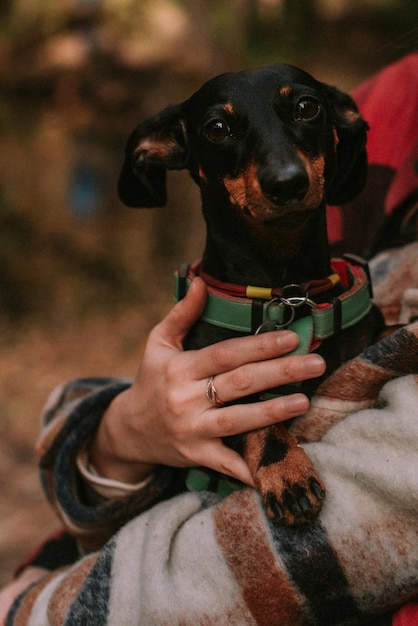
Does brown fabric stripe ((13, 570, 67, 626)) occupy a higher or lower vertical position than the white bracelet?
lower

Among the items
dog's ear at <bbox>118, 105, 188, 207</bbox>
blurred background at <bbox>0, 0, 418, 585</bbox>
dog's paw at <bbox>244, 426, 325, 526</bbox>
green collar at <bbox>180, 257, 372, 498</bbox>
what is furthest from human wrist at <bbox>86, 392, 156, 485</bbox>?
blurred background at <bbox>0, 0, 418, 585</bbox>

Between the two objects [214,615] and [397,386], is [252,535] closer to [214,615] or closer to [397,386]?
[214,615]

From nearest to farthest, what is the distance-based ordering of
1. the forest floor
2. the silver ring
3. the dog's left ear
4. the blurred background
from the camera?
the silver ring → the dog's left ear → the forest floor → the blurred background

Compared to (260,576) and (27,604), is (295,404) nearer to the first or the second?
(260,576)

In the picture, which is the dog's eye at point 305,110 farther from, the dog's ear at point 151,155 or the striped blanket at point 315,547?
the striped blanket at point 315,547

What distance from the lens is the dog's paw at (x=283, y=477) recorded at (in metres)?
0.97

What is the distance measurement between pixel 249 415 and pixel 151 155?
2.16 ft

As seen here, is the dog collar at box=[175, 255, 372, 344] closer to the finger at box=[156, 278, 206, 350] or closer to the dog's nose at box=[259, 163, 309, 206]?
the finger at box=[156, 278, 206, 350]

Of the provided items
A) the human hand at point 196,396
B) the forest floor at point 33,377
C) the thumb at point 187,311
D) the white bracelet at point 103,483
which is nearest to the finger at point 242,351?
the human hand at point 196,396

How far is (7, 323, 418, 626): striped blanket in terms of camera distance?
3.00ft

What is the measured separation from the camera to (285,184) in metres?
1.13

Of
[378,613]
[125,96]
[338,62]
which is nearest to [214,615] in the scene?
[378,613]

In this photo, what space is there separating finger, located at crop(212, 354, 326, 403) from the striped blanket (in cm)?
5

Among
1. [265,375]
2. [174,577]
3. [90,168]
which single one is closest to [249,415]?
[265,375]
